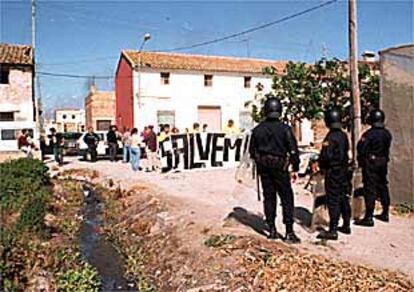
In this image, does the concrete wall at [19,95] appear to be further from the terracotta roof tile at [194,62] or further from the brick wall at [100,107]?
the brick wall at [100,107]

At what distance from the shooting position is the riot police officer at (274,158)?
296 inches

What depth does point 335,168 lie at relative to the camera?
312 inches

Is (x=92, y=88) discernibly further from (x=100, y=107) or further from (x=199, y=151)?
(x=199, y=151)

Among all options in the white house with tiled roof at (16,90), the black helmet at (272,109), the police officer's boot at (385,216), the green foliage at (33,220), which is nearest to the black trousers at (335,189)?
the black helmet at (272,109)

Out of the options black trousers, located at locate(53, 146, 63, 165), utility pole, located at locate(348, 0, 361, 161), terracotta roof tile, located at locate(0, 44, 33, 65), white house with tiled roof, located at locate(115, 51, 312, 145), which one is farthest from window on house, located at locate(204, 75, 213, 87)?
utility pole, located at locate(348, 0, 361, 161)

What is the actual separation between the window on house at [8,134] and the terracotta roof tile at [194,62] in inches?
492

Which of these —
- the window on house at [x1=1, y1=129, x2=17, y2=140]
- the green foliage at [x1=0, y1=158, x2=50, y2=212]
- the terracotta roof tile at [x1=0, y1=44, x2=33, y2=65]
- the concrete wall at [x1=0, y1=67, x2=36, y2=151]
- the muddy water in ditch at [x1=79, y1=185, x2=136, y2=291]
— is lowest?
the muddy water in ditch at [x1=79, y1=185, x2=136, y2=291]

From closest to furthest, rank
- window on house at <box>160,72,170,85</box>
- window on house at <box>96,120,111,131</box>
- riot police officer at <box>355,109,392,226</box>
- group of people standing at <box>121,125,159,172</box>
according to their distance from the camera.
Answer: riot police officer at <box>355,109,392,226</box>
group of people standing at <box>121,125,159,172</box>
window on house at <box>160,72,170,85</box>
window on house at <box>96,120,111,131</box>

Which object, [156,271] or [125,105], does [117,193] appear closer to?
[156,271]

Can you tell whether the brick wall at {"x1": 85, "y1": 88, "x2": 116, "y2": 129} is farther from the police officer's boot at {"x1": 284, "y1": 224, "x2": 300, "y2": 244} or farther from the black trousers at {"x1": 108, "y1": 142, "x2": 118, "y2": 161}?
the police officer's boot at {"x1": 284, "y1": 224, "x2": 300, "y2": 244}

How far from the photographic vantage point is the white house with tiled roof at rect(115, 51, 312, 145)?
3919 cm

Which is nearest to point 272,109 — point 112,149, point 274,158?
point 274,158

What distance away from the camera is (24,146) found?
23.6 meters

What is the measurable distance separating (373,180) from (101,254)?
179 inches
